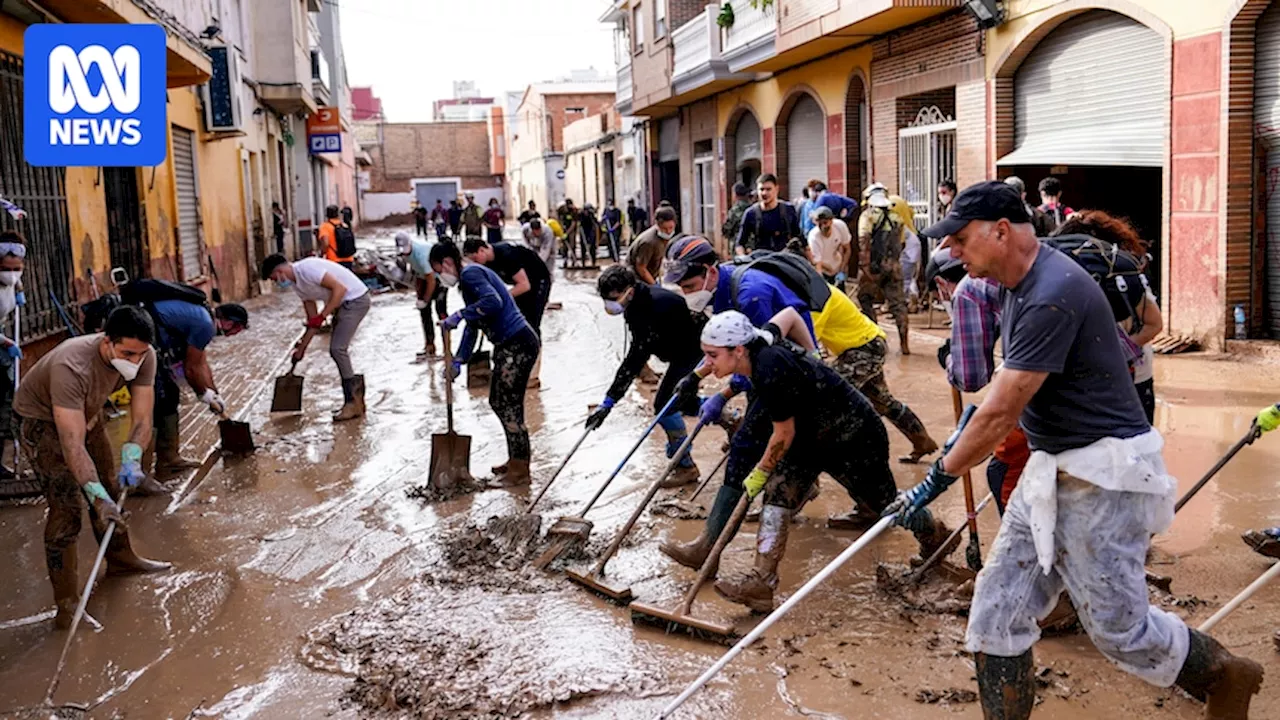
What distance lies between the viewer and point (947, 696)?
12.8 ft

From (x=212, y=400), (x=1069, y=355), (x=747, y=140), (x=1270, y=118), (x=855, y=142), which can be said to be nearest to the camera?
(x=1069, y=355)

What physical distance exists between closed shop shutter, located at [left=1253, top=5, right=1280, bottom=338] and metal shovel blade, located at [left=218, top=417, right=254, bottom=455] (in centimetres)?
846

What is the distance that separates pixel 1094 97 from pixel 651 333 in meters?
7.63

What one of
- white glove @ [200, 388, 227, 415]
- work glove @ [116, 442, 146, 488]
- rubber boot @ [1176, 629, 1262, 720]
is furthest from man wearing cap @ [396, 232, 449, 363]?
rubber boot @ [1176, 629, 1262, 720]

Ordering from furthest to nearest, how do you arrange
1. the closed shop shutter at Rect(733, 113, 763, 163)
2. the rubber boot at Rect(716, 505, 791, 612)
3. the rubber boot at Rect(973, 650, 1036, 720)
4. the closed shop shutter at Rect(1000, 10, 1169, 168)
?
the closed shop shutter at Rect(733, 113, 763, 163), the closed shop shutter at Rect(1000, 10, 1169, 168), the rubber boot at Rect(716, 505, 791, 612), the rubber boot at Rect(973, 650, 1036, 720)

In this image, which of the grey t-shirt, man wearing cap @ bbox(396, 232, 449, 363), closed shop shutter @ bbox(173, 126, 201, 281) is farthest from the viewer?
closed shop shutter @ bbox(173, 126, 201, 281)

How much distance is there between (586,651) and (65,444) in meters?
2.37

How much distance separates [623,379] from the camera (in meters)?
6.36

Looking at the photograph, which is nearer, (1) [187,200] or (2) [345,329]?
(2) [345,329]

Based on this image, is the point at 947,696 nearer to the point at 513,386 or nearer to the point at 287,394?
the point at 513,386

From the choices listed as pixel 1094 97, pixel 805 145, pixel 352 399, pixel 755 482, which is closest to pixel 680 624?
pixel 755 482

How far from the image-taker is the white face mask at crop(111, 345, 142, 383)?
493cm

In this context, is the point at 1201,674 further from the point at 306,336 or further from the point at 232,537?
the point at 306,336

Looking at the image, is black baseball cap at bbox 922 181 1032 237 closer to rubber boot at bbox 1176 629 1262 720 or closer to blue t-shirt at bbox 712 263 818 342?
rubber boot at bbox 1176 629 1262 720
